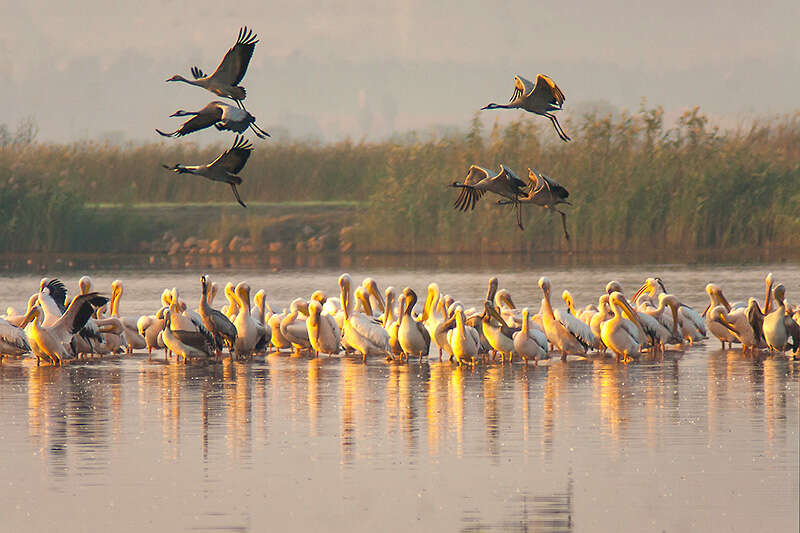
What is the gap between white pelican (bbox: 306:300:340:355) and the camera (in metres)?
16.7

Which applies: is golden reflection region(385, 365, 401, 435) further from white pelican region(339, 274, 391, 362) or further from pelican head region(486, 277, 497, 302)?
pelican head region(486, 277, 497, 302)

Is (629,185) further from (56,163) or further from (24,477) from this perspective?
(24,477)

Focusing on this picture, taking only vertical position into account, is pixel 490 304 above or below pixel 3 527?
above

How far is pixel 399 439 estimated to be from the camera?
36.7ft

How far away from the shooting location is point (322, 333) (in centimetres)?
1675

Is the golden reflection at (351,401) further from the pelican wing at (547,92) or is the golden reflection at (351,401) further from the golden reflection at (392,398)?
the pelican wing at (547,92)

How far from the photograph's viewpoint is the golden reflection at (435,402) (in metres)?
11.1

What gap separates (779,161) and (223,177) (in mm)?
24375

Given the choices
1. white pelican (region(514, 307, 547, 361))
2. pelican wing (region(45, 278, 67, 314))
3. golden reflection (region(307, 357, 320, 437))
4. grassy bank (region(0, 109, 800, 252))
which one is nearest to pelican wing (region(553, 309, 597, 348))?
white pelican (region(514, 307, 547, 361))

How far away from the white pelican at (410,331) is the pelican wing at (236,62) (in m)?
5.86

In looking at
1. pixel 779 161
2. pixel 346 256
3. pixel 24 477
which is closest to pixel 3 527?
pixel 24 477

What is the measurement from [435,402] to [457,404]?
23 cm

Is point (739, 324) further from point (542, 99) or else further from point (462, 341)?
point (542, 99)

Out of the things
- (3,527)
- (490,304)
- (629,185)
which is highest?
(629,185)
